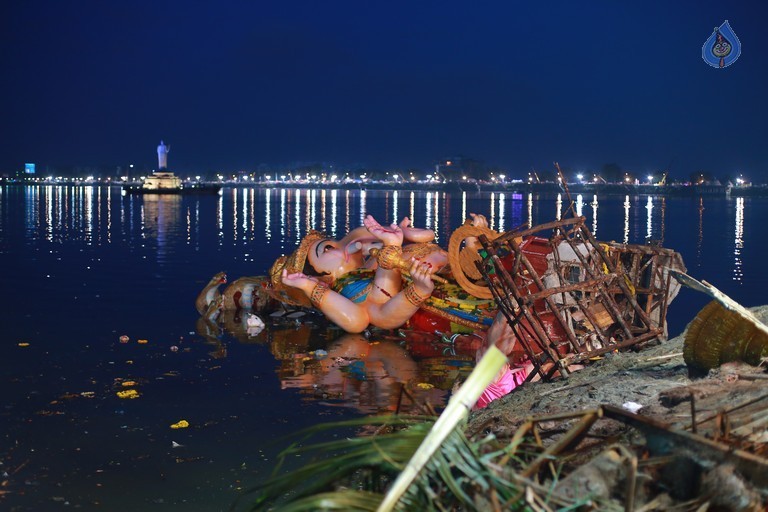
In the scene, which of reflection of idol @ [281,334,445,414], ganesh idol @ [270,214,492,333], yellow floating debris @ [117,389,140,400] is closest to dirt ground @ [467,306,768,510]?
reflection of idol @ [281,334,445,414]

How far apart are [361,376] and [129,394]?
2615mm

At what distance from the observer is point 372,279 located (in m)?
11.7

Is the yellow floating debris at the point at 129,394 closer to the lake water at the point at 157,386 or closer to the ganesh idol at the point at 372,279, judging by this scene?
the lake water at the point at 157,386

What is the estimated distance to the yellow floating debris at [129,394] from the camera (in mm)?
8148

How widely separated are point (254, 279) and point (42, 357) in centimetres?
454

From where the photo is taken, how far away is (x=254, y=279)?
545 inches

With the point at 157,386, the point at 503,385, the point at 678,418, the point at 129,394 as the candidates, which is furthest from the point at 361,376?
the point at 678,418

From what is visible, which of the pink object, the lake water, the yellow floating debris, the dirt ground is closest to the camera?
the dirt ground

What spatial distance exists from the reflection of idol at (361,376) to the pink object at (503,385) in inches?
27.9

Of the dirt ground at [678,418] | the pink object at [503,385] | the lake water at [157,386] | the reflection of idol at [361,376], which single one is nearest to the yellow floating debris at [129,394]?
the lake water at [157,386]

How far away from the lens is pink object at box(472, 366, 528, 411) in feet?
24.5

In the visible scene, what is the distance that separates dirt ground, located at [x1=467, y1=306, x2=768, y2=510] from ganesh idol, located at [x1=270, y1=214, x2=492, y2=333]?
13.5 ft

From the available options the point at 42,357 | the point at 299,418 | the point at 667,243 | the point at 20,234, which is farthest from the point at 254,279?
the point at 667,243

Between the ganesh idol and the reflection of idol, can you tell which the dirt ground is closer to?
the reflection of idol
